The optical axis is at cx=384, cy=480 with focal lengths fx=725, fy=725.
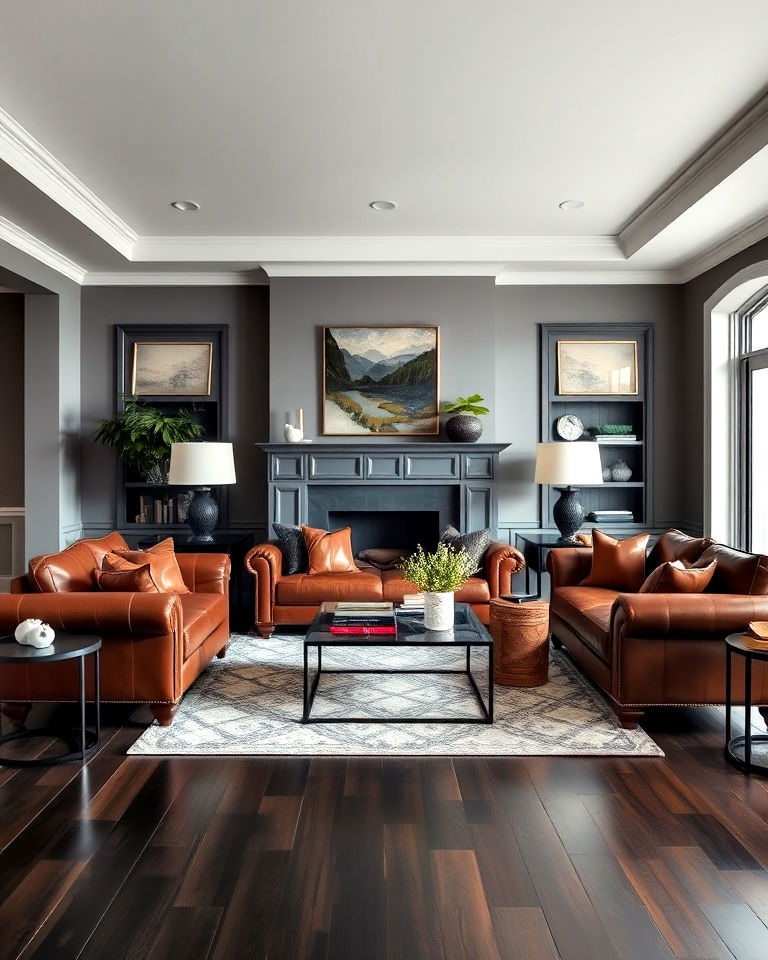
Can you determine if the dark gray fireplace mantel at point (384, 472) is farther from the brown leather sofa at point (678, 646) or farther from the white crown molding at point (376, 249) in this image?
the brown leather sofa at point (678, 646)

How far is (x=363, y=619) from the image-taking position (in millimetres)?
3805

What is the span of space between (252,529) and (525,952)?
4917mm

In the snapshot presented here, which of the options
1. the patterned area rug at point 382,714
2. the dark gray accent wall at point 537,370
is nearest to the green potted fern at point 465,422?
the dark gray accent wall at point 537,370

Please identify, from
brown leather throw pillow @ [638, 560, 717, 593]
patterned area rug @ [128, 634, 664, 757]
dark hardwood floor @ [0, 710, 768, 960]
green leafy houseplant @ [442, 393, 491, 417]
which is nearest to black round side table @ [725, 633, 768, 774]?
Result: dark hardwood floor @ [0, 710, 768, 960]

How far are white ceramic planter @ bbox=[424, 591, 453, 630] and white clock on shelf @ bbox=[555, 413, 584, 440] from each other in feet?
9.88

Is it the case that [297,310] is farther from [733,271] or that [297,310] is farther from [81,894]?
[81,894]

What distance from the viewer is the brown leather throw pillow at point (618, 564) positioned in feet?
15.0

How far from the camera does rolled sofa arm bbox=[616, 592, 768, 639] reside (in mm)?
3285

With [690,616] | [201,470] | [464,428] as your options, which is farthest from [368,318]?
[690,616]

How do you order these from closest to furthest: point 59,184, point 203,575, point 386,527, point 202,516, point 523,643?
point 523,643 < point 59,184 < point 203,575 < point 202,516 < point 386,527

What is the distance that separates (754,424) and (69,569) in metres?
4.88

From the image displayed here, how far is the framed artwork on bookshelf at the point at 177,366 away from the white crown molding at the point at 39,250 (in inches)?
30.1

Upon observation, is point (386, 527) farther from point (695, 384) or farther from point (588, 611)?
point (695, 384)

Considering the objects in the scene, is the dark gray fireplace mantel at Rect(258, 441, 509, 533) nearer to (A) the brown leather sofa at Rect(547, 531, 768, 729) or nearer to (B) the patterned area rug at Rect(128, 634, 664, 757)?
(B) the patterned area rug at Rect(128, 634, 664, 757)
